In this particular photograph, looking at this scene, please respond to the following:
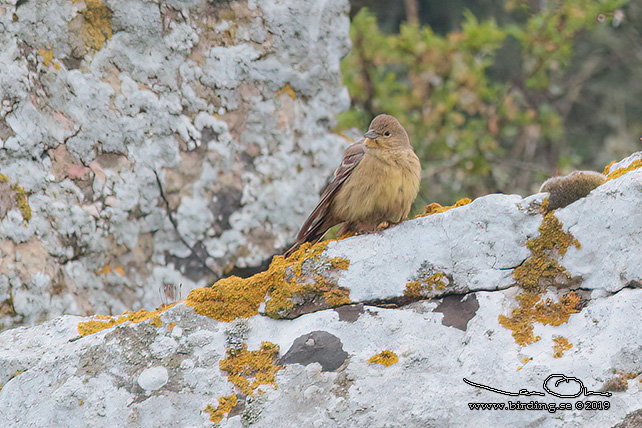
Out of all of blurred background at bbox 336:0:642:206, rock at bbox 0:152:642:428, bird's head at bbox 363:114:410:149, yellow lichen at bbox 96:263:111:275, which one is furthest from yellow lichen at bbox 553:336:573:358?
blurred background at bbox 336:0:642:206

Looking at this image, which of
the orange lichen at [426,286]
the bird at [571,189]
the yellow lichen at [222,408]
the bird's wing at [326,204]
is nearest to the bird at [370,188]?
the bird's wing at [326,204]

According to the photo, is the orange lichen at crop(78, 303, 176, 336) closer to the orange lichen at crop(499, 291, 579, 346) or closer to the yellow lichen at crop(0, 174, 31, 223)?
the yellow lichen at crop(0, 174, 31, 223)

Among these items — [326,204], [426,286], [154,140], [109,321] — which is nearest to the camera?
[426,286]

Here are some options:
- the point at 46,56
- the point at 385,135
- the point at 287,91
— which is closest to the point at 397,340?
the point at 385,135

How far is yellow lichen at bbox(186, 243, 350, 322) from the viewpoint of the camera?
3953mm

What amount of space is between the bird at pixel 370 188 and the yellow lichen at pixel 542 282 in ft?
3.75

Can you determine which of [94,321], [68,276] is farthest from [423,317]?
[68,276]

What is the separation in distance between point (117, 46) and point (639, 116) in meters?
7.71

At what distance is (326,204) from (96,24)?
198 cm

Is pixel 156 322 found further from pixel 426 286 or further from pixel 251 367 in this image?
pixel 426 286

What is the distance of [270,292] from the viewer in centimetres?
403

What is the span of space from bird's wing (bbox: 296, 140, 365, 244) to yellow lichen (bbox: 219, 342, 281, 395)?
1.37 meters

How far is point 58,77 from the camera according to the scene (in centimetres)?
496

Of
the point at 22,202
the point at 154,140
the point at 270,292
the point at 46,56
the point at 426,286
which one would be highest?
the point at 46,56
